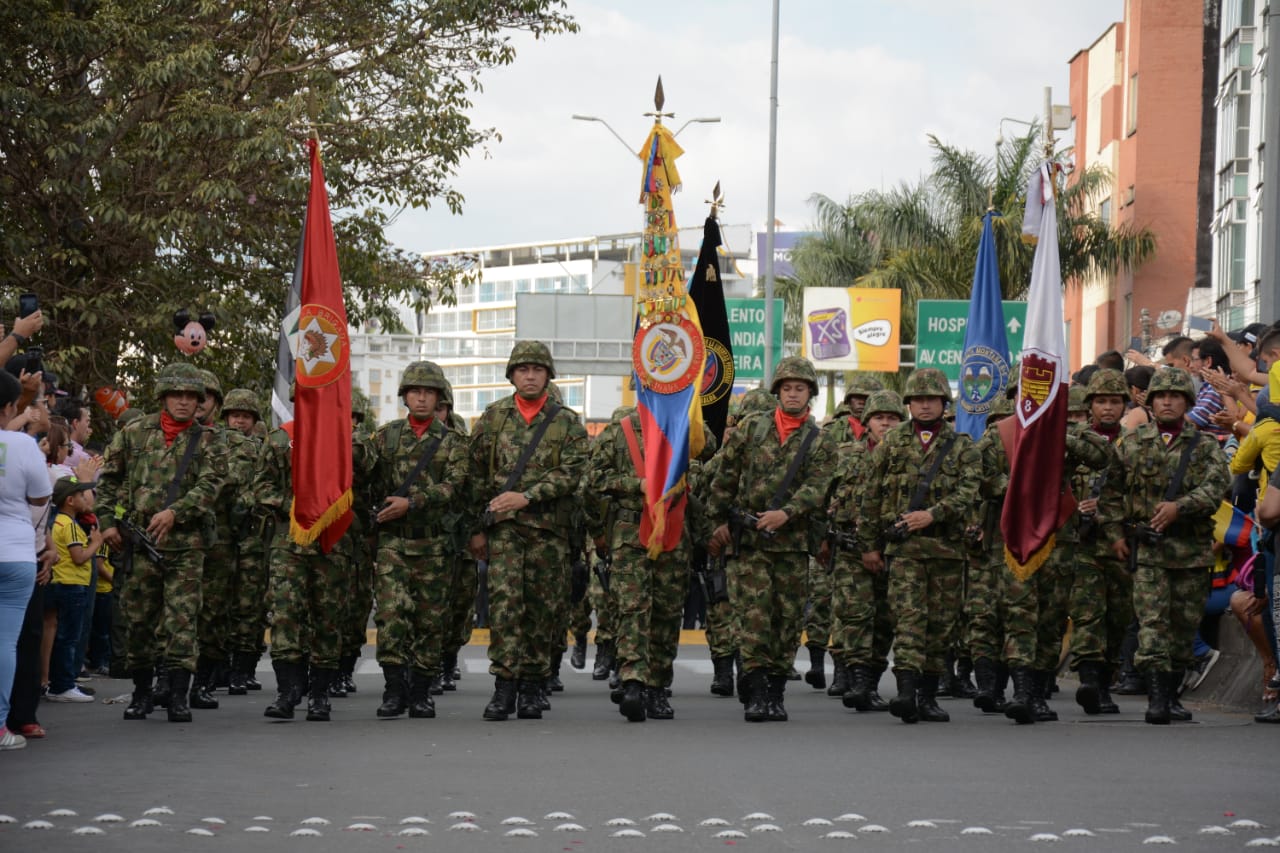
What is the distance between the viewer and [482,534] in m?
12.4

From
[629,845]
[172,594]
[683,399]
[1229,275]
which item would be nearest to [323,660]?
[172,594]

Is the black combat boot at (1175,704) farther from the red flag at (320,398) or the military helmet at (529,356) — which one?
the red flag at (320,398)

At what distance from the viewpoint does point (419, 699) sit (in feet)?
41.2

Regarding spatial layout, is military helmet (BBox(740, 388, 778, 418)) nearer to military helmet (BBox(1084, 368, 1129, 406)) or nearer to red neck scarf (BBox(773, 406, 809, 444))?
red neck scarf (BBox(773, 406, 809, 444))

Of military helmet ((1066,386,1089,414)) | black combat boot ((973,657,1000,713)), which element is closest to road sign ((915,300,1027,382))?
military helmet ((1066,386,1089,414))

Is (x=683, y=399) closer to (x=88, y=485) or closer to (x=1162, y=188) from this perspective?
(x=88, y=485)

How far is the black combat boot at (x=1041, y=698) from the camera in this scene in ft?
Answer: 41.2

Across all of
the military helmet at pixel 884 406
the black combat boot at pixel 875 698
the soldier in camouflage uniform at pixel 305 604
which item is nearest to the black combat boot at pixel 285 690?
the soldier in camouflage uniform at pixel 305 604

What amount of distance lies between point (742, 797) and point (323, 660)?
4.17m

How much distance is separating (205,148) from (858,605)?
10.7 meters

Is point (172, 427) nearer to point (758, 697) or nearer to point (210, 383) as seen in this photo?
point (210, 383)

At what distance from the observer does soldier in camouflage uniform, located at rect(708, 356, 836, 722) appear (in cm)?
1236

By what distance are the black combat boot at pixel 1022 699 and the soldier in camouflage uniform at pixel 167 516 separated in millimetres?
4801

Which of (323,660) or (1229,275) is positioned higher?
(1229,275)
